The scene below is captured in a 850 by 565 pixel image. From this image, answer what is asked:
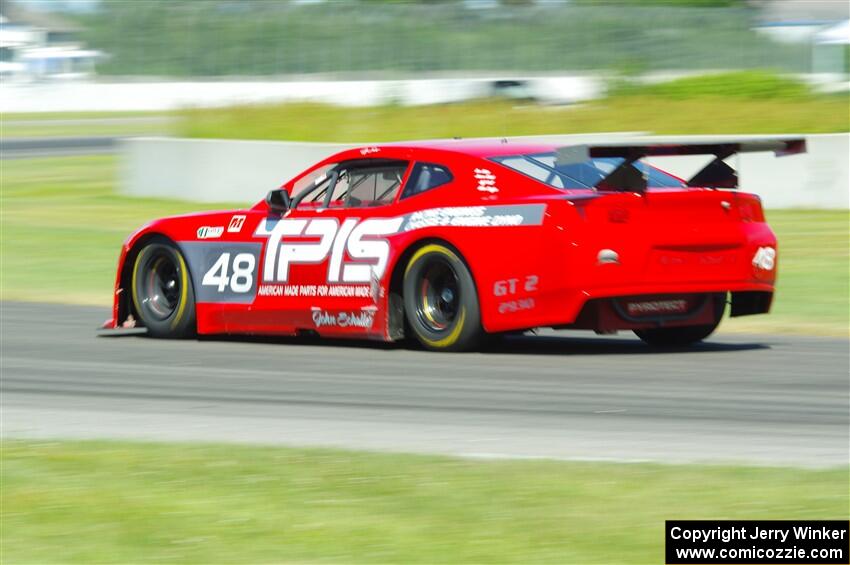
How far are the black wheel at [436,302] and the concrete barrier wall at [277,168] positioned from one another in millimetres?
7791

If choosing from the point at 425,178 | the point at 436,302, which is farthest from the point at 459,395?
the point at 425,178

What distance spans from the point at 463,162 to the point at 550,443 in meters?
3.43

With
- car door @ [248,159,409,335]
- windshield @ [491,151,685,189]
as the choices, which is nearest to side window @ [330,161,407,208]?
car door @ [248,159,409,335]

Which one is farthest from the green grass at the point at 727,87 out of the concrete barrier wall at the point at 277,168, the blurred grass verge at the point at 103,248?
the blurred grass verge at the point at 103,248

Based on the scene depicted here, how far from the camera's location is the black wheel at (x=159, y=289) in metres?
11.4

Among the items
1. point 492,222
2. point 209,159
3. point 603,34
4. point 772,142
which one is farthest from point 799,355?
point 603,34

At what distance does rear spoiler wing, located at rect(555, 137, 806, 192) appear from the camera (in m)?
9.05

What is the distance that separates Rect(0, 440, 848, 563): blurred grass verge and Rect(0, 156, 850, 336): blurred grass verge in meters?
5.93

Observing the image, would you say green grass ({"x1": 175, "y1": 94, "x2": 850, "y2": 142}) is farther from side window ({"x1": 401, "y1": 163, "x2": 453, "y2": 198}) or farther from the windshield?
side window ({"x1": 401, "y1": 163, "x2": 453, "y2": 198})

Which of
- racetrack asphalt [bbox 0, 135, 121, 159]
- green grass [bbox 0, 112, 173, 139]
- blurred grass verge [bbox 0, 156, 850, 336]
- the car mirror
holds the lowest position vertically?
blurred grass verge [bbox 0, 156, 850, 336]

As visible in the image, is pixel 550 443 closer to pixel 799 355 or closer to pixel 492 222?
pixel 492 222

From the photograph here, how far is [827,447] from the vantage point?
22.6 ft

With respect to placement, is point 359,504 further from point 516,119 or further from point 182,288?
point 516,119

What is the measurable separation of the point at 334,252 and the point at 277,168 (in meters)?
11.4
